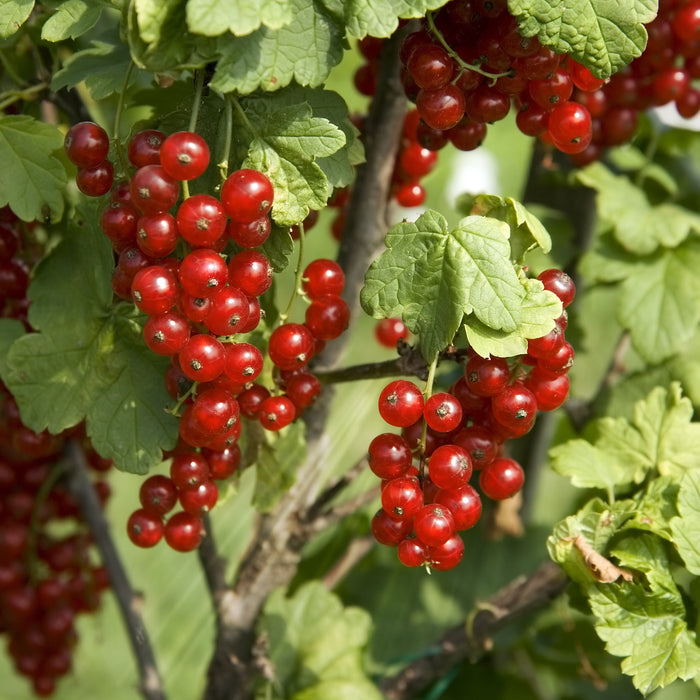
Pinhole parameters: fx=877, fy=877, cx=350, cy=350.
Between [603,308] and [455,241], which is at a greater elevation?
[455,241]

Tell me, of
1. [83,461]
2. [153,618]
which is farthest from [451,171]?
[83,461]

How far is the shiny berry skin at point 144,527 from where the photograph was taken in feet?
3.13

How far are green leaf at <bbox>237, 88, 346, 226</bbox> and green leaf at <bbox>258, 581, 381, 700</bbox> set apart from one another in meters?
0.66

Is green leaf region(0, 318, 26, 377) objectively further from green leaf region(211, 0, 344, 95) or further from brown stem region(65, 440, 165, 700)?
green leaf region(211, 0, 344, 95)

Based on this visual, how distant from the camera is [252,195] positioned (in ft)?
2.48

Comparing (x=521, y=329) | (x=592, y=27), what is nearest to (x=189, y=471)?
(x=521, y=329)

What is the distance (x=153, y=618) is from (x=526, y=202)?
4.55 feet

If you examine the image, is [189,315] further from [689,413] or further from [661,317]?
[661,317]

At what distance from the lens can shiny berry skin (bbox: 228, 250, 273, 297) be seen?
0.80 metres

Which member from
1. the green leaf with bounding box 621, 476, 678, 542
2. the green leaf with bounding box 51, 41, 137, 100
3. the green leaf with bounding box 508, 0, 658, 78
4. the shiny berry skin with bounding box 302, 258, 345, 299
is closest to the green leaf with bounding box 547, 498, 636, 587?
the green leaf with bounding box 621, 476, 678, 542

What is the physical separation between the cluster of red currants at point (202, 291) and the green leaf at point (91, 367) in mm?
49

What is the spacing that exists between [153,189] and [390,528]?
1.27 ft

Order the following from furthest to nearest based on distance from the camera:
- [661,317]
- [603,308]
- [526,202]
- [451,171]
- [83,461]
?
[451,171] < [603,308] < [526,202] < [83,461] < [661,317]

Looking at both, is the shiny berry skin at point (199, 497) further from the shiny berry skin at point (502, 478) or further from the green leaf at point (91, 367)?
the shiny berry skin at point (502, 478)
